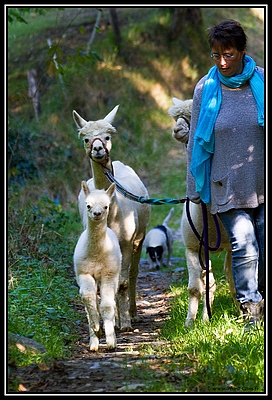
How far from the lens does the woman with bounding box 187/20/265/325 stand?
478cm

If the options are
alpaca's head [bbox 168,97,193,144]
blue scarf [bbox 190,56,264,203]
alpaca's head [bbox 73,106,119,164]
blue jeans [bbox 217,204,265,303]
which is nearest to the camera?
blue jeans [bbox 217,204,265,303]

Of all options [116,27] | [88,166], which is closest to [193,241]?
[88,166]

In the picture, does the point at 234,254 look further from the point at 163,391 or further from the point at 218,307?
the point at 218,307

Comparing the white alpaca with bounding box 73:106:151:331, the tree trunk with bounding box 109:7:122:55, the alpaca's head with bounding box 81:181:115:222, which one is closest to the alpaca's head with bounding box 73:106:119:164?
the white alpaca with bounding box 73:106:151:331

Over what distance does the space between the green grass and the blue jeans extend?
275 millimetres

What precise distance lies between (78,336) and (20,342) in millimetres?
1220

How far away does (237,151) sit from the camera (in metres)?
4.84

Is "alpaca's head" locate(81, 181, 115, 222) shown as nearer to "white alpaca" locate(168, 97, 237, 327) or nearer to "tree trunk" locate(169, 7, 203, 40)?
"white alpaca" locate(168, 97, 237, 327)

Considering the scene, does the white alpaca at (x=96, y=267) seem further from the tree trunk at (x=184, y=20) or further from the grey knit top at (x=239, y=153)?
the tree trunk at (x=184, y=20)

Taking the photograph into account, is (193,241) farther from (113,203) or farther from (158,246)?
(158,246)

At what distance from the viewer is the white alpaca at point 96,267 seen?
18.1 feet

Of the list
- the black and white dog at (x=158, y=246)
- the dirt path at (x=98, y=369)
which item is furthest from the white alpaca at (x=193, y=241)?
the black and white dog at (x=158, y=246)

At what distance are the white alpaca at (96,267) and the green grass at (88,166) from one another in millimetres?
340

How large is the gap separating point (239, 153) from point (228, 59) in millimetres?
672
